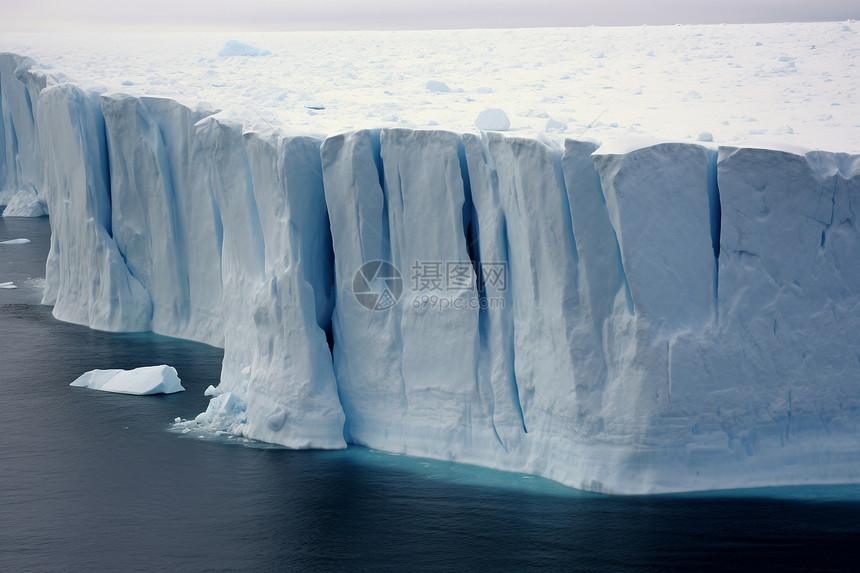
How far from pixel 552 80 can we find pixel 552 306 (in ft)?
15.9

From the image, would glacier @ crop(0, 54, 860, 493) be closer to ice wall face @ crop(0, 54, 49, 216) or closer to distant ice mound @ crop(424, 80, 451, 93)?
distant ice mound @ crop(424, 80, 451, 93)

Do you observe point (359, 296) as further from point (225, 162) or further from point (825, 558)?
point (825, 558)

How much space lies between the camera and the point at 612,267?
7.77 metres

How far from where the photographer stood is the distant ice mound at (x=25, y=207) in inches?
891

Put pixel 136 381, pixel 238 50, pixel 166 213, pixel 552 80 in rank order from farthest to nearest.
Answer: pixel 238 50, pixel 166 213, pixel 552 80, pixel 136 381

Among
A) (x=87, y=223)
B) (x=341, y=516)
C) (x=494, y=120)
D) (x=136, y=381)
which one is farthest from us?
(x=87, y=223)

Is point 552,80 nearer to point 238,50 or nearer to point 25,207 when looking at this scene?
point 238,50

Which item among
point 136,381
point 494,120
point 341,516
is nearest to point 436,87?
point 494,120

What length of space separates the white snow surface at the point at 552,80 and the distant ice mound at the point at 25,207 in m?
5.34

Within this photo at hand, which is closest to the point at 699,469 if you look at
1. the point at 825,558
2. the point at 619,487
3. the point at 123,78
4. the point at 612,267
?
the point at 619,487

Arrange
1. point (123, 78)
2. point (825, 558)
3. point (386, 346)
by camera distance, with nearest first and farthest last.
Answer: point (825, 558) → point (386, 346) → point (123, 78)

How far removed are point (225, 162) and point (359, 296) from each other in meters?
2.37

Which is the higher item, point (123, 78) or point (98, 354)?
point (123, 78)

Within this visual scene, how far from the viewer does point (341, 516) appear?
767 cm
